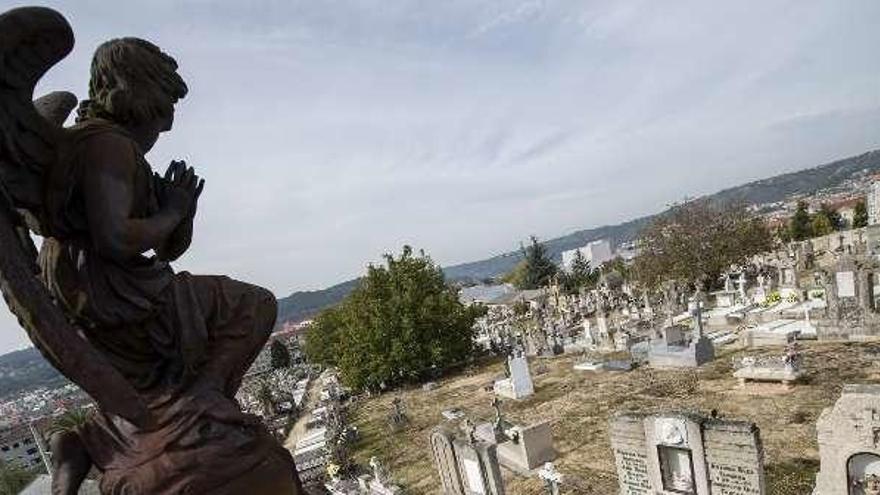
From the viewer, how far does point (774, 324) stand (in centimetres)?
1945

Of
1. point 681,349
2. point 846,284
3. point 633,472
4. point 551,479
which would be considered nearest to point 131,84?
point 633,472

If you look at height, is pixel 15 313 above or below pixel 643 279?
above

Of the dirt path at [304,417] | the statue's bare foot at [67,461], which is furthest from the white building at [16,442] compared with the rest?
the statue's bare foot at [67,461]

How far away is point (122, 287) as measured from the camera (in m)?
2.28

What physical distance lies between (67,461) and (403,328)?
2597 cm

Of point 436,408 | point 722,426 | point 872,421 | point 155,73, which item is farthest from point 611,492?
point 436,408

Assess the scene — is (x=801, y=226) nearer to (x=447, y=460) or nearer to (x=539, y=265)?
(x=539, y=265)

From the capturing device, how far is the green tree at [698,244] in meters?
35.0

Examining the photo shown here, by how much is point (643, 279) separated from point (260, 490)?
3698 centimetres

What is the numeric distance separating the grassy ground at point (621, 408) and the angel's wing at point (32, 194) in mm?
9979

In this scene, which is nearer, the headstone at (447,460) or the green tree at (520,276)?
the headstone at (447,460)

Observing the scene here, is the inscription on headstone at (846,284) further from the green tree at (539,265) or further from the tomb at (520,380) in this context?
the green tree at (539,265)

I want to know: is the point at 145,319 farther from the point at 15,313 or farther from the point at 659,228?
the point at 659,228

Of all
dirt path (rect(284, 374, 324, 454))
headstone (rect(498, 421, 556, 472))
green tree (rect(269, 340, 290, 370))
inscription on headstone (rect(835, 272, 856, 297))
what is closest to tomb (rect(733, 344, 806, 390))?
inscription on headstone (rect(835, 272, 856, 297))
